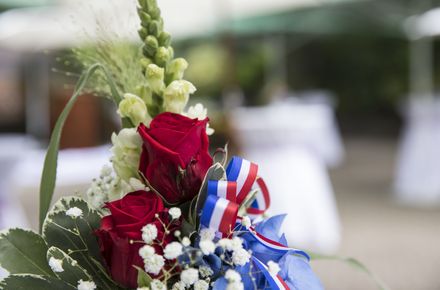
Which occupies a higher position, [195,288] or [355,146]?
[195,288]

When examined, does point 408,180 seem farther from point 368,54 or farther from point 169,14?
point 368,54

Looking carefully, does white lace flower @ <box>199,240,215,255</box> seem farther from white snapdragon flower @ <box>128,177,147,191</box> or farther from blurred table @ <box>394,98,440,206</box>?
blurred table @ <box>394,98,440,206</box>

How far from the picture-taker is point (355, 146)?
507 inches

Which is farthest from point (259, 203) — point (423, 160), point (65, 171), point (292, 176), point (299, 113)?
point (423, 160)

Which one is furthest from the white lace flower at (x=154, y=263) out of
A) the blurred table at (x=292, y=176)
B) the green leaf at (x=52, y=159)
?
the blurred table at (x=292, y=176)

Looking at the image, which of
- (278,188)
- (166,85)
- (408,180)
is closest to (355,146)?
(408,180)

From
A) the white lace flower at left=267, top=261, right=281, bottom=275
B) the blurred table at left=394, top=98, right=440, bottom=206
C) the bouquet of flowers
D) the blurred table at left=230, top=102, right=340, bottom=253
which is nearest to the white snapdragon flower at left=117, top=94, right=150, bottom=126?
the bouquet of flowers

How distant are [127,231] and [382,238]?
494cm

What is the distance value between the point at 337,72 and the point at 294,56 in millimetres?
1388

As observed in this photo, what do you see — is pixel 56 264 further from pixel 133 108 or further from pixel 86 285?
pixel 133 108

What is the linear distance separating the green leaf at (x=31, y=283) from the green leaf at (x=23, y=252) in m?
0.02

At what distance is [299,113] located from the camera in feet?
21.5

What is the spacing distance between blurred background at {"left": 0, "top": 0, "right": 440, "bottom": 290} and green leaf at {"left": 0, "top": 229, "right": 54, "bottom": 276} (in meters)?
0.25

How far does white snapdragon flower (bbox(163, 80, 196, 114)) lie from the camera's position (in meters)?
0.65
